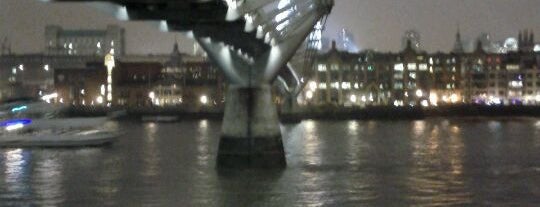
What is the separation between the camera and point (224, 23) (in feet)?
93.7

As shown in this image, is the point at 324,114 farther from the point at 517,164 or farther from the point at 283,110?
the point at 517,164

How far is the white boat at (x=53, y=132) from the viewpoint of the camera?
57062mm

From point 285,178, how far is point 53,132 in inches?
1117

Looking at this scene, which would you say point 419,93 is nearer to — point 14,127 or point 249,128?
point 14,127

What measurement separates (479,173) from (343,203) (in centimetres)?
1128

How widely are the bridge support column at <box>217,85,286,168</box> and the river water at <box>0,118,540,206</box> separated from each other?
0.80m

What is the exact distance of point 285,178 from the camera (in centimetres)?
3469

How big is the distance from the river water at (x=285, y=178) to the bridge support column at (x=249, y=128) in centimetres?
80

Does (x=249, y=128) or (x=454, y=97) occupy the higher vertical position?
(x=454, y=97)

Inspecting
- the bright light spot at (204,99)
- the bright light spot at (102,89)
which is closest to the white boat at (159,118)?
the bright light spot at (204,99)

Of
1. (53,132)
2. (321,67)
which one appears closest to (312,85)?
(321,67)

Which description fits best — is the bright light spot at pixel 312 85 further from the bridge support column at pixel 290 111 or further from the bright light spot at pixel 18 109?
the bright light spot at pixel 18 109

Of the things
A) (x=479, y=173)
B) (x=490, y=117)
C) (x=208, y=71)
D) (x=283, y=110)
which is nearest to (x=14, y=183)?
(x=479, y=173)

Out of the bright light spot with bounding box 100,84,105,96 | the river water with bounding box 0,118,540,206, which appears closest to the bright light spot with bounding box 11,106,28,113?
the river water with bounding box 0,118,540,206
